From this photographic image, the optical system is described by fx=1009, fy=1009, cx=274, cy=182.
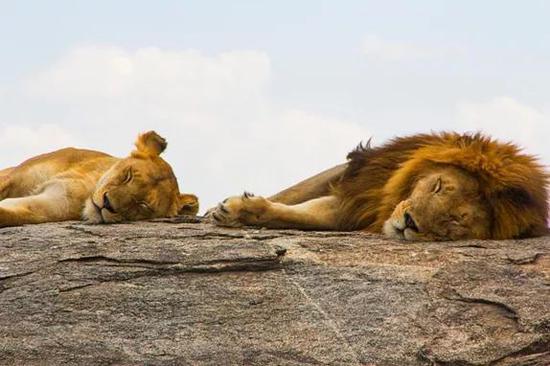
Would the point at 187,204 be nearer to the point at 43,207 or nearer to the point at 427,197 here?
the point at 43,207

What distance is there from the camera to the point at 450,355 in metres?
3.06

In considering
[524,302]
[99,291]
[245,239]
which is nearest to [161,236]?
[245,239]

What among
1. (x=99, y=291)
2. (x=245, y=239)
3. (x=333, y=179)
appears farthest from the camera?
(x=333, y=179)

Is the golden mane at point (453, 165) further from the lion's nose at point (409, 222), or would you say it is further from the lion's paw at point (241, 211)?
the lion's paw at point (241, 211)

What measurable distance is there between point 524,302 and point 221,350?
1.03 m

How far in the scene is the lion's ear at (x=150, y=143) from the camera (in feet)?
17.8

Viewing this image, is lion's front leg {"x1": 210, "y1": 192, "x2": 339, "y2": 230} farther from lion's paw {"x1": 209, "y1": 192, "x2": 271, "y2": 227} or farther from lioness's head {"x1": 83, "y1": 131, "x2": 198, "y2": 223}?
lioness's head {"x1": 83, "y1": 131, "x2": 198, "y2": 223}

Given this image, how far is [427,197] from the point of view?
4.23 meters

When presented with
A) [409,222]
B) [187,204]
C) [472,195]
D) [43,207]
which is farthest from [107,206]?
[472,195]

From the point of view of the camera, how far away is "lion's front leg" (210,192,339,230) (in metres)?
4.72

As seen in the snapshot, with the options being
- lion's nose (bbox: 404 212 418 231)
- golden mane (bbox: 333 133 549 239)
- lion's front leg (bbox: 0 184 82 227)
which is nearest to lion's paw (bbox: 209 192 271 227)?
golden mane (bbox: 333 133 549 239)

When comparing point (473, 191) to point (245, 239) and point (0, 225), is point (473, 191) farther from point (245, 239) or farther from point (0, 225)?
point (0, 225)

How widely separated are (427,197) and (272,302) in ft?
3.51

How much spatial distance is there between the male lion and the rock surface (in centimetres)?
16
